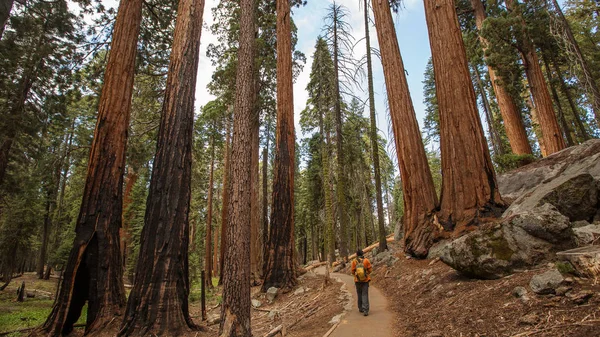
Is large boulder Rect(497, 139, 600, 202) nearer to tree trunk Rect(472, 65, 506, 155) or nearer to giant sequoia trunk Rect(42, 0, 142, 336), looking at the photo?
tree trunk Rect(472, 65, 506, 155)

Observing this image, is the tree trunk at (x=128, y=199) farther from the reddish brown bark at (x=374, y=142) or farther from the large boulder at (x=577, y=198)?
the large boulder at (x=577, y=198)

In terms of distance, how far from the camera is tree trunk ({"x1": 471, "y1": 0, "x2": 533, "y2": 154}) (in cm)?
1272

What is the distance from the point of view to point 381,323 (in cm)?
527

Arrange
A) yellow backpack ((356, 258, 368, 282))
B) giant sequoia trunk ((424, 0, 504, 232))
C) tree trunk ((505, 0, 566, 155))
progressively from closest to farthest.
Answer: yellow backpack ((356, 258, 368, 282)) < giant sequoia trunk ((424, 0, 504, 232)) < tree trunk ((505, 0, 566, 155))

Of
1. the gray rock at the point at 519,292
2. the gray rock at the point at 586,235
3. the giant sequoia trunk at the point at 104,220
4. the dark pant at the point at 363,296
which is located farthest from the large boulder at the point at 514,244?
the giant sequoia trunk at the point at 104,220

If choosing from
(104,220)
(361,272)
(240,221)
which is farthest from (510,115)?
(104,220)

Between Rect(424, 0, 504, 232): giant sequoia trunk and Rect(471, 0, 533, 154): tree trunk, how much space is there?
6947 mm

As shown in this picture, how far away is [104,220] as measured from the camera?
19.2 feet

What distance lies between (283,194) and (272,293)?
3220 millimetres

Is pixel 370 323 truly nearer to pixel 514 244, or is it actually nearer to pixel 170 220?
pixel 514 244

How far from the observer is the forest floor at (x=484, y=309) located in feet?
8.17

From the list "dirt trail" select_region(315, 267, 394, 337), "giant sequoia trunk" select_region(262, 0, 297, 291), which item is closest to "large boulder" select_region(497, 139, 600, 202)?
"dirt trail" select_region(315, 267, 394, 337)

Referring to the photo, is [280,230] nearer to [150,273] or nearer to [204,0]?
[150,273]

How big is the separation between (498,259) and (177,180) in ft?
18.9
